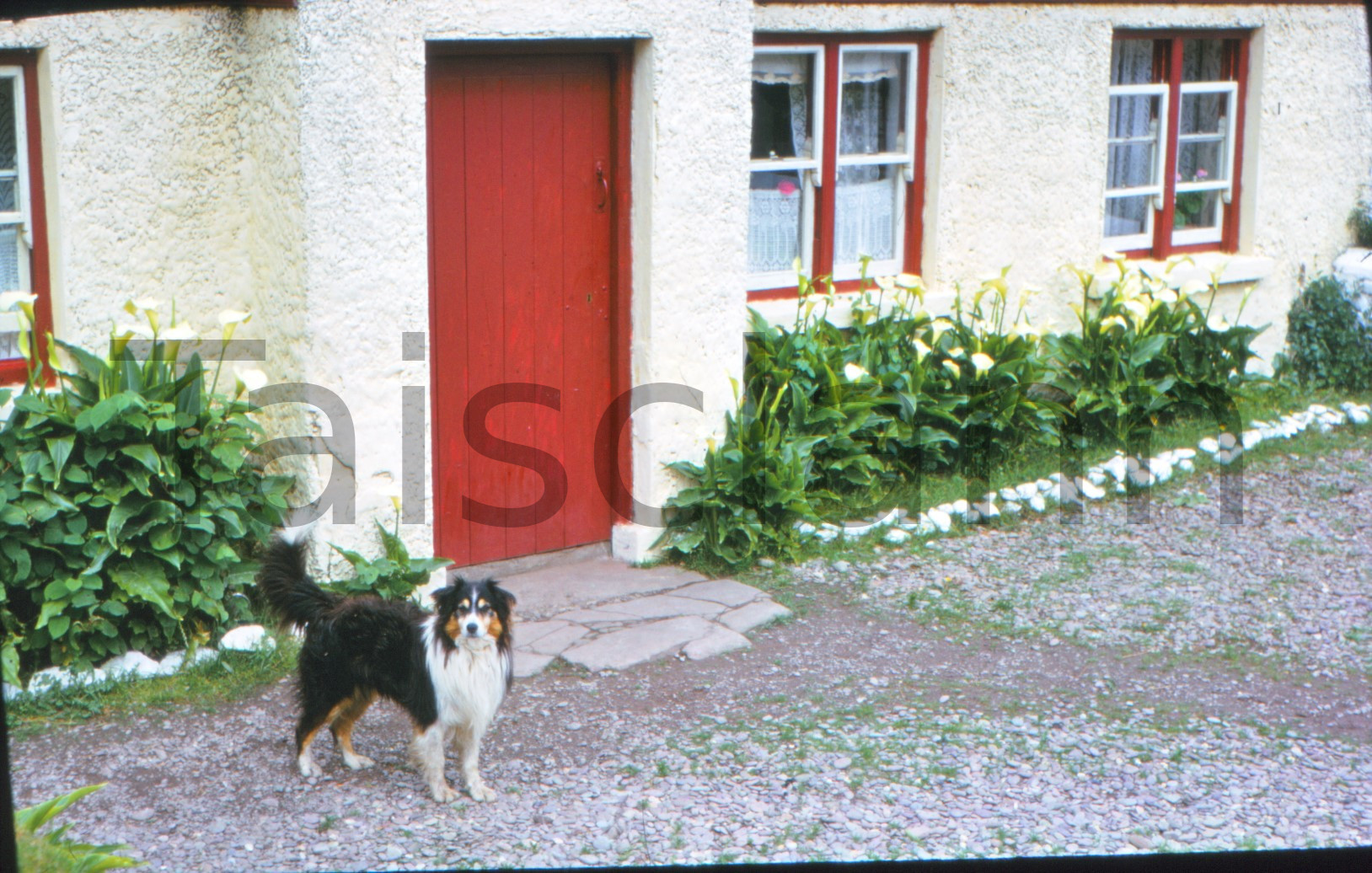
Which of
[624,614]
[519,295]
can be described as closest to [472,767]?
[624,614]

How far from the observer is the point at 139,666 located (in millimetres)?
5039

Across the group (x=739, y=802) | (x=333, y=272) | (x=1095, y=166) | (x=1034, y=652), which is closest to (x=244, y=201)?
(x=333, y=272)

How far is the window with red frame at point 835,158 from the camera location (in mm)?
7445

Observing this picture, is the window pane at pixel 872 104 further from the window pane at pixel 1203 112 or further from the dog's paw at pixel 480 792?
the dog's paw at pixel 480 792

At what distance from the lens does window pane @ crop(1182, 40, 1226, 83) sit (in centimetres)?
929

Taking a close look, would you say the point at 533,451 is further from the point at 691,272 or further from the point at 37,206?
the point at 37,206

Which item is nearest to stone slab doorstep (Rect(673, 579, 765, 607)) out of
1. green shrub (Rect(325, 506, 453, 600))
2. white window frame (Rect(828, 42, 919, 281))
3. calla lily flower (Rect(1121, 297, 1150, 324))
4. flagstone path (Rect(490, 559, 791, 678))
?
flagstone path (Rect(490, 559, 791, 678))

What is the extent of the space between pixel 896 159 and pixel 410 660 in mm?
4795

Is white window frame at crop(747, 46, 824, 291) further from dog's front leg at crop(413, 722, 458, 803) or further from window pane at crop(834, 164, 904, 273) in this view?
dog's front leg at crop(413, 722, 458, 803)

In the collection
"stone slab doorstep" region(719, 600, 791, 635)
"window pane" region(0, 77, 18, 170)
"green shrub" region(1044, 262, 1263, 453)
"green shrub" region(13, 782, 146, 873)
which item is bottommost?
"stone slab doorstep" region(719, 600, 791, 635)

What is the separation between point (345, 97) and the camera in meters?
5.31

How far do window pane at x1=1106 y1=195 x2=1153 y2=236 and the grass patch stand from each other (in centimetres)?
623

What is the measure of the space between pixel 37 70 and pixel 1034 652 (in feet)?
15.1

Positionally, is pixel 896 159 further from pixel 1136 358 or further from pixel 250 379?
pixel 250 379
